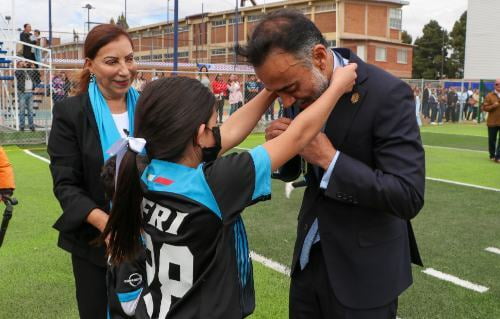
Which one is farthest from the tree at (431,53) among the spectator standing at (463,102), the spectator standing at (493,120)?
the spectator standing at (493,120)

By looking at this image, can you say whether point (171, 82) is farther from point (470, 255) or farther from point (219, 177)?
point (470, 255)

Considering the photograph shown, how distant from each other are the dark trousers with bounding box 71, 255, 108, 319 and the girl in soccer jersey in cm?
79

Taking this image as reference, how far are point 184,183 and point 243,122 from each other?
2.10 ft

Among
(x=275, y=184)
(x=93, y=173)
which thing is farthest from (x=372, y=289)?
(x=275, y=184)

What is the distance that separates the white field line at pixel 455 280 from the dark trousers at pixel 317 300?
2.79 meters

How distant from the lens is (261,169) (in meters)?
1.74

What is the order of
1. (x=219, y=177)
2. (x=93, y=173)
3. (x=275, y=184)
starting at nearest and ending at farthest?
(x=219, y=177) < (x=93, y=173) < (x=275, y=184)

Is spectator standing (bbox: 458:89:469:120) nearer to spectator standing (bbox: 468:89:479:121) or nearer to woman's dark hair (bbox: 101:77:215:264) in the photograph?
spectator standing (bbox: 468:89:479:121)

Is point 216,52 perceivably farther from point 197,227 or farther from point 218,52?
point 197,227

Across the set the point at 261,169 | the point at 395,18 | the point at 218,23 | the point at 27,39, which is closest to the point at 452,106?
the point at 27,39

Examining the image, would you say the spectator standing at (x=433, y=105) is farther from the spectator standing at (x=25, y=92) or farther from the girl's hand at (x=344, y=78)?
the girl's hand at (x=344, y=78)

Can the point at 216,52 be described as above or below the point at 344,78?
above

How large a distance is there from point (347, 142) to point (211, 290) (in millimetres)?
730

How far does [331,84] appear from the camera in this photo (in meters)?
1.83
